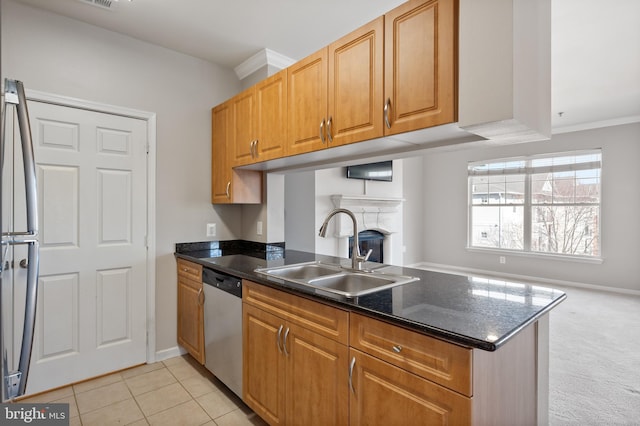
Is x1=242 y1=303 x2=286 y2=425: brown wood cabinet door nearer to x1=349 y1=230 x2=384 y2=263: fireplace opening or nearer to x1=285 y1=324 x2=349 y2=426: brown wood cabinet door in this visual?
x1=285 y1=324 x2=349 y2=426: brown wood cabinet door

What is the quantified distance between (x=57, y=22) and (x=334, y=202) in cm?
342

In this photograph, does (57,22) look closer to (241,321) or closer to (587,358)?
(241,321)

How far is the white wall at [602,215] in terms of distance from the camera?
508cm

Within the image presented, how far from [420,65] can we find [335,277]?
125cm

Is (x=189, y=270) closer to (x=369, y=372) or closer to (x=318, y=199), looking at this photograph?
(x=369, y=372)

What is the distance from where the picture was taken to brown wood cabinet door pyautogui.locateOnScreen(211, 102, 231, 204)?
3.02 meters

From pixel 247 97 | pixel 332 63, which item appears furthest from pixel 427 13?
pixel 247 97

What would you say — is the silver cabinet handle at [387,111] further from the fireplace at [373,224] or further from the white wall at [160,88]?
the fireplace at [373,224]

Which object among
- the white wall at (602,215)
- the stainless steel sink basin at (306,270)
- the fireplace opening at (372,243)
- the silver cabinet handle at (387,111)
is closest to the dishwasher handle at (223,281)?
the stainless steel sink basin at (306,270)

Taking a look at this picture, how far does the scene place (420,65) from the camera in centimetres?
158

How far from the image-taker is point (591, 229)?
5.45 metres

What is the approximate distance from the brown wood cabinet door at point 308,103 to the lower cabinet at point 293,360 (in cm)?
94

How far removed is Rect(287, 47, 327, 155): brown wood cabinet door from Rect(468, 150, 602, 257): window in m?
5.27

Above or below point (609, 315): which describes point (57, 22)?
above
